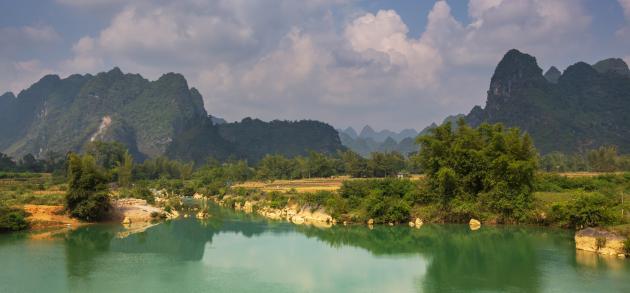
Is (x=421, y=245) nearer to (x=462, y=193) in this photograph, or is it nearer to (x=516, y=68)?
(x=462, y=193)

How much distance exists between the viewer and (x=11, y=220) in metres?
24.9

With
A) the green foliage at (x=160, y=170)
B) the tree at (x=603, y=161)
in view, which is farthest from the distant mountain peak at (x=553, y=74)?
the green foliage at (x=160, y=170)

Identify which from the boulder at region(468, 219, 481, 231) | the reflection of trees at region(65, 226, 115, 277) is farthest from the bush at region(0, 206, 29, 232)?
the boulder at region(468, 219, 481, 231)

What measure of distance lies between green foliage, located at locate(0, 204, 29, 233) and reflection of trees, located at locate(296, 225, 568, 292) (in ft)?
48.1

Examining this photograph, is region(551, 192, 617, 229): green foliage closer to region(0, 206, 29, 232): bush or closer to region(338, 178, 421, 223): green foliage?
region(338, 178, 421, 223): green foliage

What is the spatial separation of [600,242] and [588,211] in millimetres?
3713

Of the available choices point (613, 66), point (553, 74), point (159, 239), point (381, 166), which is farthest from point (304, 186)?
point (553, 74)

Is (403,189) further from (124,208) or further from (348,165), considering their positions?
(348,165)

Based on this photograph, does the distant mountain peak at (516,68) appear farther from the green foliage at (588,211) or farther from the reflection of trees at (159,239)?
the reflection of trees at (159,239)

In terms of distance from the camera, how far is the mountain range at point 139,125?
135625mm

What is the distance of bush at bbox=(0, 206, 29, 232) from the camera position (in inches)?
972

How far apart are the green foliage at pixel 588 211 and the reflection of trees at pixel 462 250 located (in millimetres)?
1631

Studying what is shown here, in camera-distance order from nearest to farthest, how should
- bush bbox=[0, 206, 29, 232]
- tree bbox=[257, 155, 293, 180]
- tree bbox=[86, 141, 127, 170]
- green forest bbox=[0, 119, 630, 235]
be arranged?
bush bbox=[0, 206, 29, 232]
green forest bbox=[0, 119, 630, 235]
tree bbox=[86, 141, 127, 170]
tree bbox=[257, 155, 293, 180]

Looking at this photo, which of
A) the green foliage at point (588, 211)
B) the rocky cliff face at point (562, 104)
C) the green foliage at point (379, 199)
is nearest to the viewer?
the green foliage at point (588, 211)
